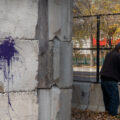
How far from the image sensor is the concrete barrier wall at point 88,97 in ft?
22.4

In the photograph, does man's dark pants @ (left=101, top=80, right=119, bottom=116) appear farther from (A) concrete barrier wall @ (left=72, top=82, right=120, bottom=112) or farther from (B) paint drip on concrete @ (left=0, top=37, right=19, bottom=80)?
(B) paint drip on concrete @ (left=0, top=37, right=19, bottom=80)

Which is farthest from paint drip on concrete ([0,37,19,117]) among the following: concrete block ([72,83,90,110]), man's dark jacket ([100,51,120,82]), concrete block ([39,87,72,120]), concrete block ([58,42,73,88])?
concrete block ([72,83,90,110])

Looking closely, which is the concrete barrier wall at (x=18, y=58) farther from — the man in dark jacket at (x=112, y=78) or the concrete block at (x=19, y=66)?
the man in dark jacket at (x=112, y=78)

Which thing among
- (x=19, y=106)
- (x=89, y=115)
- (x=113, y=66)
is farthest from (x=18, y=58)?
(x=89, y=115)

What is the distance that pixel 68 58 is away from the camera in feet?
16.1

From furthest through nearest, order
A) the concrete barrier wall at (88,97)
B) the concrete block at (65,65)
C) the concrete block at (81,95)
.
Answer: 1. the concrete block at (81,95)
2. the concrete barrier wall at (88,97)
3. the concrete block at (65,65)

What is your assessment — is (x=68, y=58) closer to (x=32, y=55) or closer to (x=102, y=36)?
(x=32, y=55)

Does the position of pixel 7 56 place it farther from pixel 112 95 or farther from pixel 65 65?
pixel 112 95

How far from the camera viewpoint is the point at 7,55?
4566 millimetres

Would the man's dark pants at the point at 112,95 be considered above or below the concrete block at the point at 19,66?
below

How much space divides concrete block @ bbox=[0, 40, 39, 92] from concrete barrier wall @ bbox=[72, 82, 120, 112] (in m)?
2.67

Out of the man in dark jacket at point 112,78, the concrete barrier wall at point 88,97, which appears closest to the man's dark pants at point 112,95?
the man in dark jacket at point 112,78

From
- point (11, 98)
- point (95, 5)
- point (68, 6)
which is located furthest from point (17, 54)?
point (95, 5)

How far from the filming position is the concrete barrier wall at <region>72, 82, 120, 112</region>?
682 cm
